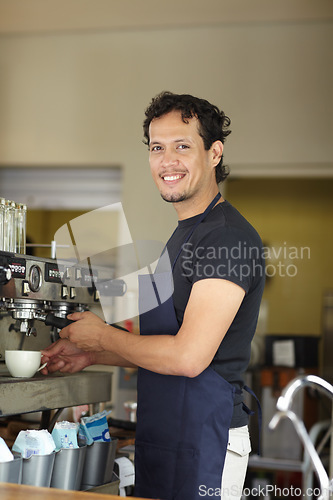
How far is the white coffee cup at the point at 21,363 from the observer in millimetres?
1532

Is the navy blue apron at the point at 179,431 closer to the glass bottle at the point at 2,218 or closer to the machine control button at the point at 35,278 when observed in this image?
the machine control button at the point at 35,278

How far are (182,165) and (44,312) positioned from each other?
50 cm

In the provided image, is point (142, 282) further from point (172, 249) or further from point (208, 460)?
point (208, 460)

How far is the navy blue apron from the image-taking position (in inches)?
55.1

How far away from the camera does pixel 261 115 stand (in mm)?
3988

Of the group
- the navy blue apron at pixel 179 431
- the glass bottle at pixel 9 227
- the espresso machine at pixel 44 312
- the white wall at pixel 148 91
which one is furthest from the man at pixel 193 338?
the white wall at pixel 148 91

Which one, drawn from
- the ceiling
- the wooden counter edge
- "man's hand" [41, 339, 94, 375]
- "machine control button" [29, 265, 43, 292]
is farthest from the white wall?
the wooden counter edge

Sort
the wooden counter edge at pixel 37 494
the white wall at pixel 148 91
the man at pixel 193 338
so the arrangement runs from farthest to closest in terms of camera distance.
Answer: the white wall at pixel 148 91, the man at pixel 193 338, the wooden counter edge at pixel 37 494

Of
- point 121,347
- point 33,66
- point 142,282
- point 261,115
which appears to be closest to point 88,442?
point 121,347

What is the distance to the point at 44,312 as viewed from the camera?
1.65m

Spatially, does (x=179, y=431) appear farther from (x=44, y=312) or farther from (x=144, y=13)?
(x=144, y=13)

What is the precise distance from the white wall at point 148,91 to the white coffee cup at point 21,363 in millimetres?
2501

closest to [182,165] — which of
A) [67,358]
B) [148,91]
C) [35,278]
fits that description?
[35,278]

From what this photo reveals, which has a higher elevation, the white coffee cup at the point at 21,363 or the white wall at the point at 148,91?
the white wall at the point at 148,91
